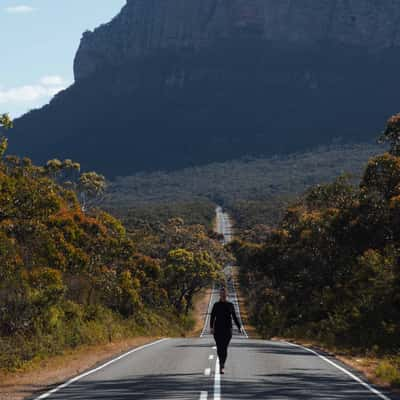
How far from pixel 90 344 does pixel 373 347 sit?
10.3 m

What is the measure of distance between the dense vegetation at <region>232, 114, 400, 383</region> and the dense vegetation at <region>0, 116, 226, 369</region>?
8.67 metres

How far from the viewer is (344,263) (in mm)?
42438

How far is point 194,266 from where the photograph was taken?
69188mm

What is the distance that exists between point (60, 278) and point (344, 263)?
1878cm

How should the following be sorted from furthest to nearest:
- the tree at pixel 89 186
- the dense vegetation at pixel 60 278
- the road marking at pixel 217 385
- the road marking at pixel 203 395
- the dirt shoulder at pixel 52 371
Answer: the tree at pixel 89 186, the dense vegetation at pixel 60 278, the dirt shoulder at pixel 52 371, the road marking at pixel 217 385, the road marking at pixel 203 395

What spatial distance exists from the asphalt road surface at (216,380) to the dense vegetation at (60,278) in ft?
9.42

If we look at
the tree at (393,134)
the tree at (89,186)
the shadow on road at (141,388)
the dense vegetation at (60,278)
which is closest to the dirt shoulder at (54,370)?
the dense vegetation at (60,278)

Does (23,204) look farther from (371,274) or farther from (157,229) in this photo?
(157,229)

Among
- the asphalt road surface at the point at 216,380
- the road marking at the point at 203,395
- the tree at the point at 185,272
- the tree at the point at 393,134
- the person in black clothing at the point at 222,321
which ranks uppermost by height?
the tree at the point at 393,134

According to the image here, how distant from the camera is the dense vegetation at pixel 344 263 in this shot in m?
29.8

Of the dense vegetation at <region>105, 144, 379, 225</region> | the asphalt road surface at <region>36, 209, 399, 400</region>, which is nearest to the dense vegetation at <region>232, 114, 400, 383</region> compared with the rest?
the asphalt road surface at <region>36, 209, 399, 400</region>

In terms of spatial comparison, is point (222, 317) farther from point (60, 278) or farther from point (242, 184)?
point (242, 184)

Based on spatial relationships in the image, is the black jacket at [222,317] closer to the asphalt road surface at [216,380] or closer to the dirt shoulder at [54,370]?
the asphalt road surface at [216,380]

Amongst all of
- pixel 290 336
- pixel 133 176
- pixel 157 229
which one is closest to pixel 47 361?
pixel 290 336
